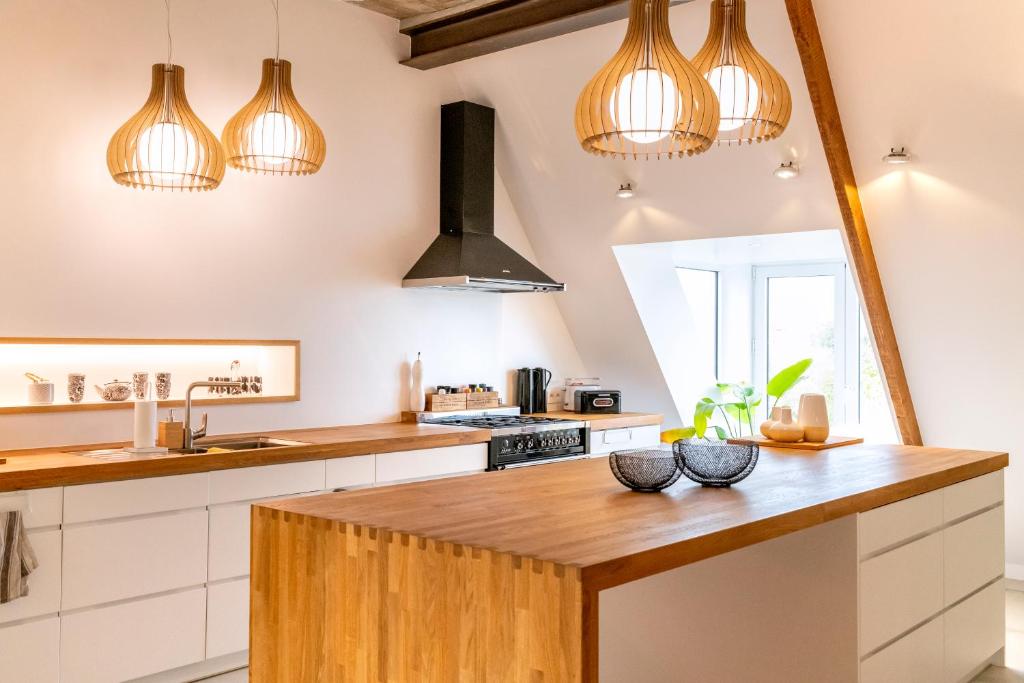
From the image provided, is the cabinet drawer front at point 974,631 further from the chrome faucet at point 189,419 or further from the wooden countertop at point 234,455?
the chrome faucet at point 189,419

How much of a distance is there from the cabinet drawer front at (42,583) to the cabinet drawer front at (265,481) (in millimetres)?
699

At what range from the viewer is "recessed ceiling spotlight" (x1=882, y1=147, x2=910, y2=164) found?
4641 mm

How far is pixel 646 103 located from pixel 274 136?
1793 millimetres

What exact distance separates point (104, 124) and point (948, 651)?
4.40 meters

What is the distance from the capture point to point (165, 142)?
3793 millimetres

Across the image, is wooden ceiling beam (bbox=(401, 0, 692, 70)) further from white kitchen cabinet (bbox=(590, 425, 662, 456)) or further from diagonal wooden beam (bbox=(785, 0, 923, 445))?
white kitchen cabinet (bbox=(590, 425, 662, 456))

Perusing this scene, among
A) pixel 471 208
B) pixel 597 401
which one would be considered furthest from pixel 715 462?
pixel 597 401

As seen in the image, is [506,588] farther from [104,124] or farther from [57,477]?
[104,124]

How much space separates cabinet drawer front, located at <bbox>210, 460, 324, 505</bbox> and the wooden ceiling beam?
2573mm

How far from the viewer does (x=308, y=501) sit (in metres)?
2.76

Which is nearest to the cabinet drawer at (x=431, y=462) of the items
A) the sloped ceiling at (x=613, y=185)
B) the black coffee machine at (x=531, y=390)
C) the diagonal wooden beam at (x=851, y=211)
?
the black coffee machine at (x=531, y=390)

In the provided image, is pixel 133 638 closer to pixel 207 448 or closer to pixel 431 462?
pixel 207 448

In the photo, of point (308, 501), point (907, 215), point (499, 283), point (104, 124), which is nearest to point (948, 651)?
point (907, 215)

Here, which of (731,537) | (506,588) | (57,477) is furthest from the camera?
(57,477)
